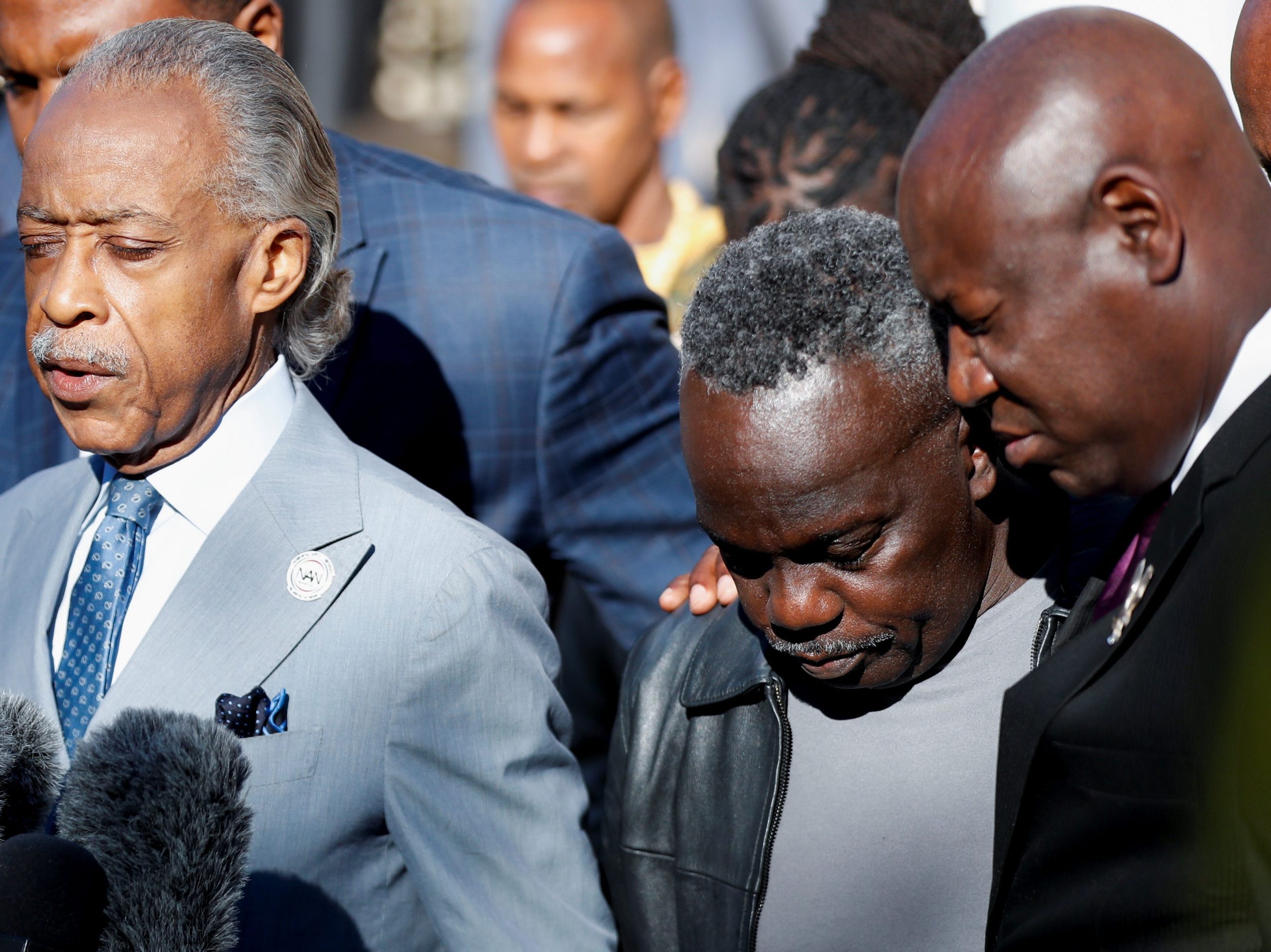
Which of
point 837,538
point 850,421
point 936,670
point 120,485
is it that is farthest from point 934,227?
point 120,485

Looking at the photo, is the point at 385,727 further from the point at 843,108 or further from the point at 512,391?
the point at 843,108

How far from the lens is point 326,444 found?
2.44m

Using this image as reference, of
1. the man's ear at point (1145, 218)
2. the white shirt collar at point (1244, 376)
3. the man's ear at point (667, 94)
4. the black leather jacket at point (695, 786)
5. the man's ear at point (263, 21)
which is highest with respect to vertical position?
the man's ear at point (667, 94)

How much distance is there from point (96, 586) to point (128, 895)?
90cm

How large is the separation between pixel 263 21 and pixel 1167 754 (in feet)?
8.12

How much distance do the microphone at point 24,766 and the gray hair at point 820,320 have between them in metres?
1.03

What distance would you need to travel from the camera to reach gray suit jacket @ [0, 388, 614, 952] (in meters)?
2.22

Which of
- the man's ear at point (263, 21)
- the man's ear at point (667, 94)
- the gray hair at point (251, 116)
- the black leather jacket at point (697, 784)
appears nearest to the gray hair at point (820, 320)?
the black leather jacket at point (697, 784)

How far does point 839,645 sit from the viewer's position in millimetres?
2129

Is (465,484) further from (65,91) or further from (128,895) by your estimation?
(128,895)

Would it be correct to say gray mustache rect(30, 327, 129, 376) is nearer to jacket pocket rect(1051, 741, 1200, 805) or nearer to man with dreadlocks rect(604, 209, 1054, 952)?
man with dreadlocks rect(604, 209, 1054, 952)

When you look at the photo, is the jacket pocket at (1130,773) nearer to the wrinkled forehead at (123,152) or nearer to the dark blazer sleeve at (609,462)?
the dark blazer sleeve at (609,462)

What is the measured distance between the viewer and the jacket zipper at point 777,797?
7.47 ft

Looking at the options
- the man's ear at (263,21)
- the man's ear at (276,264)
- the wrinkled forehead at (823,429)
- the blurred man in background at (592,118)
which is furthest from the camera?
the blurred man in background at (592,118)
